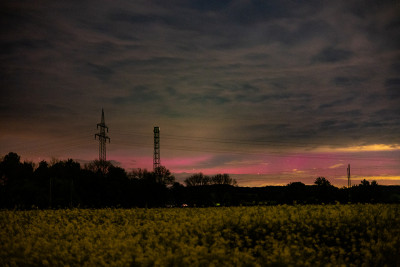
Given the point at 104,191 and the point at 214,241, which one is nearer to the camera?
the point at 214,241

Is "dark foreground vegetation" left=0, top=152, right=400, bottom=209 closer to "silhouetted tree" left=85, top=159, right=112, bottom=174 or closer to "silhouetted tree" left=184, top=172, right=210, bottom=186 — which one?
"silhouetted tree" left=85, top=159, right=112, bottom=174

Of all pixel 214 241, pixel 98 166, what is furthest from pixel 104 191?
pixel 214 241

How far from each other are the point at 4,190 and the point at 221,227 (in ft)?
193

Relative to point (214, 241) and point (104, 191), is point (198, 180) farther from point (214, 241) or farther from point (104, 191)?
point (214, 241)

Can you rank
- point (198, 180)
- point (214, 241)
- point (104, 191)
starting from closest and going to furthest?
point (214, 241)
point (104, 191)
point (198, 180)

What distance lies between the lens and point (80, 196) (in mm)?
65125

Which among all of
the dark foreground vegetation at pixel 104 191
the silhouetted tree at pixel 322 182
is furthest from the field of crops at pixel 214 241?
the silhouetted tree at pixel 322 182

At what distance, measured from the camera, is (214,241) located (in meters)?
16.0

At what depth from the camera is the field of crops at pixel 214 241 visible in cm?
1162

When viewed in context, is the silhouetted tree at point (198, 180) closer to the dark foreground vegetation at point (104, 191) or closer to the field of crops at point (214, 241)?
the dark foreground vegetation at point (104, 191)

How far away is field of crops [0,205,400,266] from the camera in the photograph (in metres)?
11.6

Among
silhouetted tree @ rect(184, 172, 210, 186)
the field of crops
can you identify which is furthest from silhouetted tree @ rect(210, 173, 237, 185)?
the field of crops

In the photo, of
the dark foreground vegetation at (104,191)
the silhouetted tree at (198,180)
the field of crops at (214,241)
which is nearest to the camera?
the field of crops at (214,241)

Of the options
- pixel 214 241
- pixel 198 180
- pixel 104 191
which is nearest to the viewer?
pixel 214 241
